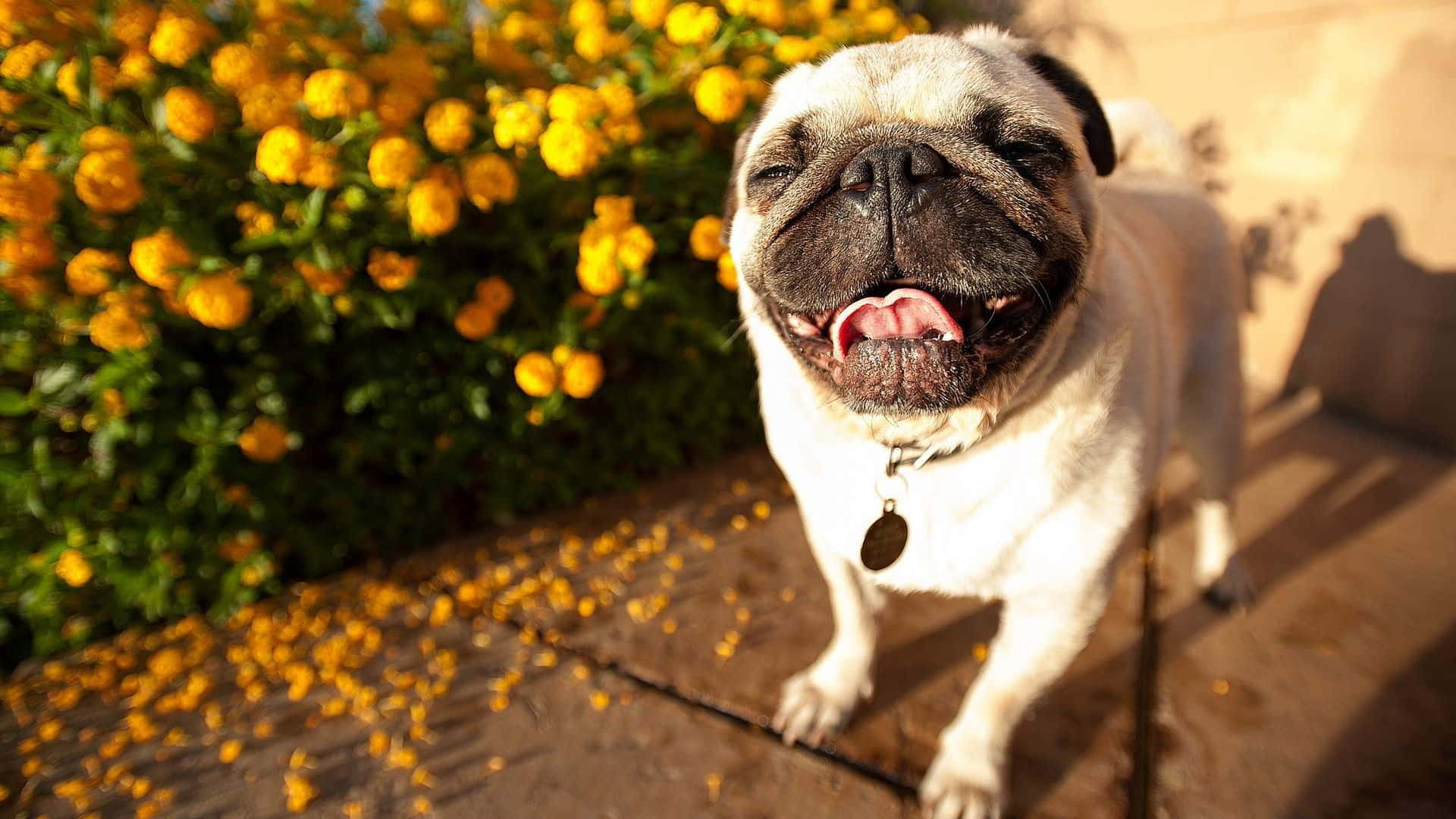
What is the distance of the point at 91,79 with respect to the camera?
1.93 meters

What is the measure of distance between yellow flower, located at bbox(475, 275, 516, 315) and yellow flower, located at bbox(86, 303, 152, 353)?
94 cm

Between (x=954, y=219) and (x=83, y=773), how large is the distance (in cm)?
295

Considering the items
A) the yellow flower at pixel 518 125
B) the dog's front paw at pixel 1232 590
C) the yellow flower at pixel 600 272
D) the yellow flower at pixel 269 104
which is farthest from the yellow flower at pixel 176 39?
the dog's front paw at pixel 1232 590

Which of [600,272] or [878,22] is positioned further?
[878,22]

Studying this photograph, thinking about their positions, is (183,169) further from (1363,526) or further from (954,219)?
(1363,526)

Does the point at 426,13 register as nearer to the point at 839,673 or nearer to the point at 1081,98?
the point at 1081,98

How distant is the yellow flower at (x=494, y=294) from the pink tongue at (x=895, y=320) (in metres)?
1.37

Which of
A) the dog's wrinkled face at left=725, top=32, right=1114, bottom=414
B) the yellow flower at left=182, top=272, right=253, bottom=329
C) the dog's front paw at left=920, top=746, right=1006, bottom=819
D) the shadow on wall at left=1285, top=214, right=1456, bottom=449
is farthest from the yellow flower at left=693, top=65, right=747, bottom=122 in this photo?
the shadow on wall at left=1285, top=214, right=1456, bottom=449

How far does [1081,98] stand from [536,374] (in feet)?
5.92

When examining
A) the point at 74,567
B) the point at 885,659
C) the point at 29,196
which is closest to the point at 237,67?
the point at 29,196

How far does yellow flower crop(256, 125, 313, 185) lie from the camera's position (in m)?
1.90

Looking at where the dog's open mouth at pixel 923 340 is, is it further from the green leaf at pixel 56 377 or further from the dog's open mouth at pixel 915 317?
the green leaf at pixel 56 377

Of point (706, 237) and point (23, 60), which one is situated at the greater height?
point (23, 60)

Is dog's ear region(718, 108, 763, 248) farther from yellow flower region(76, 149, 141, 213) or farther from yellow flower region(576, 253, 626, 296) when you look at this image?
yellow flower region(76, 149, 141, 213)
